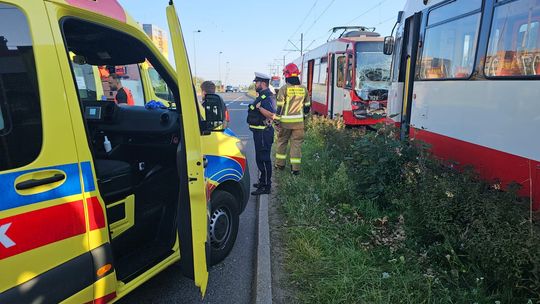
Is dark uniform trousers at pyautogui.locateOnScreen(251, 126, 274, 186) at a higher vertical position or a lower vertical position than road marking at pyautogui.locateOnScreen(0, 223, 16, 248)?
lower

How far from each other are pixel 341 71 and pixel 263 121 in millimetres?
6888

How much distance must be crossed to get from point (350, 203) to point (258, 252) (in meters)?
1.56

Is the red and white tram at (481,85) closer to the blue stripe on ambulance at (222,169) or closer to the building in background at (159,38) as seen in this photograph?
the blue stripe on ambulance at (222,169)

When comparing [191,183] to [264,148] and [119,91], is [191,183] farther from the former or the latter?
[119,91]

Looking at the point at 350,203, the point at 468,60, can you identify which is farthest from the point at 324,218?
the point at 468,60

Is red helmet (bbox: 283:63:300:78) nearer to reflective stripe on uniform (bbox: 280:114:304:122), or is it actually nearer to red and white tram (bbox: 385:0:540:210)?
reflective stripe on uniform (bbox: 280:114:304:122)

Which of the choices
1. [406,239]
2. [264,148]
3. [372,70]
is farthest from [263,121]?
[372,70]

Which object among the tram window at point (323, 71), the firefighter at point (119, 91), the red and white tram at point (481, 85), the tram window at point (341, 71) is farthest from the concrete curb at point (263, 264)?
the tram window at point (323, 71)

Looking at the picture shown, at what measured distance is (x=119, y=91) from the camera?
5152mm

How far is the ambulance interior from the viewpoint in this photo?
2676mm

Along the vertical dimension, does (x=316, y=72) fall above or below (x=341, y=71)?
below

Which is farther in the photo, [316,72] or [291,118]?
[316,72]

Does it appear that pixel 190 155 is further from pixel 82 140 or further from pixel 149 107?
pixel 149 107

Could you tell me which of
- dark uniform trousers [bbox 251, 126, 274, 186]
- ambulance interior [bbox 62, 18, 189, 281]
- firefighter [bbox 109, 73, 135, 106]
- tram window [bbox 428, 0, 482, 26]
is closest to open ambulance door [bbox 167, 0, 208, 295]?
ambulance interior [bbox 62, 18, 189, 281]
